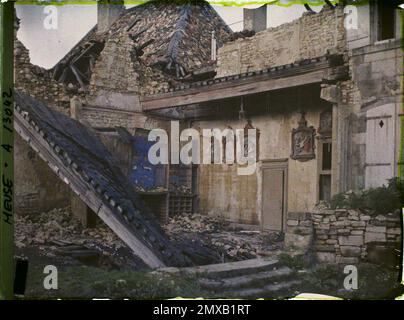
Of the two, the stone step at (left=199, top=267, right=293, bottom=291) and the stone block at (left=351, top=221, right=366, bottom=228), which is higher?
the stone block at (left=351, top=221, right=366, bottom=228)

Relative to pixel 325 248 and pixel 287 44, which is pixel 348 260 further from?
pixel 287 44

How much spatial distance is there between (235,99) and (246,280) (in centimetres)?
209

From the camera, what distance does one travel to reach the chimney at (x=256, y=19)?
5746 millimetres

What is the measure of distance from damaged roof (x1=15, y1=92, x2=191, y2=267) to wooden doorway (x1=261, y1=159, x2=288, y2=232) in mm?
1090

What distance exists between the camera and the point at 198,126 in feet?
19.8

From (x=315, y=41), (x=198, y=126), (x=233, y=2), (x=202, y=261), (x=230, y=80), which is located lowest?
(x=202, y=261)

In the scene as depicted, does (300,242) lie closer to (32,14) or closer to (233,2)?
(233,2)

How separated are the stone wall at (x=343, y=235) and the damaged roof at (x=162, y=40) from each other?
219 cm

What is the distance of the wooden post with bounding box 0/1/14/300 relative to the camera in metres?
5.62

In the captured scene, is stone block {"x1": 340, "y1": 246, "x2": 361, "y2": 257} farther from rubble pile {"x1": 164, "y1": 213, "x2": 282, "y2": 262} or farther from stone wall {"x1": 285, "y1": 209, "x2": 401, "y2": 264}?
rubble pile {"x1": 164, "y1": 213, "x2": 282, "y2": 262}

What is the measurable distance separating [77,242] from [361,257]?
10.3 ft

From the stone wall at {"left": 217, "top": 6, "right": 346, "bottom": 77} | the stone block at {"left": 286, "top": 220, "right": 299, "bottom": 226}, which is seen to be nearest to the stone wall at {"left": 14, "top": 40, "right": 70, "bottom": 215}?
the stone wall at {"left": 217, "top": 6, "right": 346, "bottom": 77}

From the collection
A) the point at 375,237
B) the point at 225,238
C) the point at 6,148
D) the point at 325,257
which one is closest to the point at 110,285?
the point at 225,238

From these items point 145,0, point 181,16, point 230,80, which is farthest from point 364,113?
point 145,0
